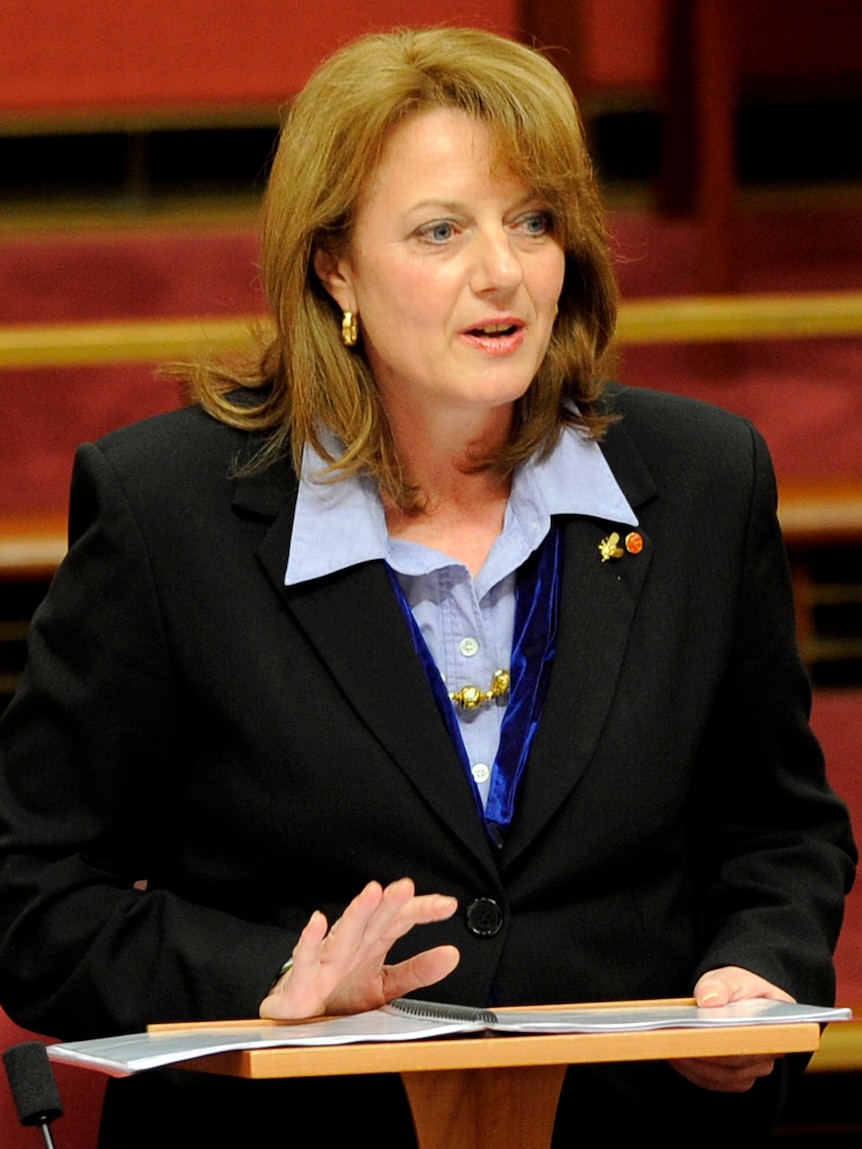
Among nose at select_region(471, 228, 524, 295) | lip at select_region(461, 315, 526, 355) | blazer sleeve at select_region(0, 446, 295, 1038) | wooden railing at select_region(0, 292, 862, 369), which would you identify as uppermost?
nose at select_region(471, 228, 524, 295)

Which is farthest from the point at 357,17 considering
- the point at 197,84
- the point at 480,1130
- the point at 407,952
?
the point at 480,1130

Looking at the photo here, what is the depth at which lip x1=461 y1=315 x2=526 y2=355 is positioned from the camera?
151cm

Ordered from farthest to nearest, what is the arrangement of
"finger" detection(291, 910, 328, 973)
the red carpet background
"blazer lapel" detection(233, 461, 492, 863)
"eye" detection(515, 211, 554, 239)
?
the red carpet background → "eye" detection(515, 211, 554, 239) → "blazer lapel" detection(233, 461, 492, 863) → "finger" detection(291, 910, 328, 973)

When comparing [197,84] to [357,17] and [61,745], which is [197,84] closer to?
[357,17]

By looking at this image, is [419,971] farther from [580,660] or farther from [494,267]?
[494,267]

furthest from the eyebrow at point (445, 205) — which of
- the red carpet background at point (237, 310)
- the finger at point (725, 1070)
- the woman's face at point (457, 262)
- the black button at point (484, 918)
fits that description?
the red carpet background at point (237, 310)

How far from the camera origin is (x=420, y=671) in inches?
58.2

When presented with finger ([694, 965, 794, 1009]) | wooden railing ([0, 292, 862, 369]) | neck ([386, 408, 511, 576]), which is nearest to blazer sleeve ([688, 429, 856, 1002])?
finger ([694, 965, 794, 1009])

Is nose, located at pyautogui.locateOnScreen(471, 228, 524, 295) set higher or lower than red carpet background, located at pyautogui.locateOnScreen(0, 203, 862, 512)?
higher

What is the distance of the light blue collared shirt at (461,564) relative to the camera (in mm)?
1519

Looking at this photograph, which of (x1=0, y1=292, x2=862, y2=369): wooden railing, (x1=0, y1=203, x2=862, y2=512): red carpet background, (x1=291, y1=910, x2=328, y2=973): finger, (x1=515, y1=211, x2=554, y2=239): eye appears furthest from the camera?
(x1=0, y1=203, x2=862, y2=512): red carpet background

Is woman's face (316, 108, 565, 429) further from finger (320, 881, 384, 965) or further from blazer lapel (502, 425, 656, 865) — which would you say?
finger (320, 881, 384, 965)

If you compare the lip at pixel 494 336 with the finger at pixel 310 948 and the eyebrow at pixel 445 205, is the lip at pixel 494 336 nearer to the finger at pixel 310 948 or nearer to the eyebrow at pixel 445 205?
the eyebrow at pixel 445 205

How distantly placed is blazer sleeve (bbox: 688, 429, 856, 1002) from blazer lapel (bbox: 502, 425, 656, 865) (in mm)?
106
